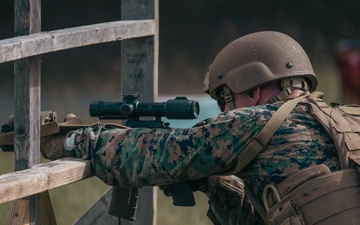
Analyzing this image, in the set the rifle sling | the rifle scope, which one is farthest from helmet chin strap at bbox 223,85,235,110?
the rifle sling

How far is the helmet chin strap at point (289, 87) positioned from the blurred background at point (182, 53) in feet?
6.44

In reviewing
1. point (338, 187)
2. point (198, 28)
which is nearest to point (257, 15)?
point (198, 28)

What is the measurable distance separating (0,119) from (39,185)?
312 centimetres

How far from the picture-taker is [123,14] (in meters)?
5.41

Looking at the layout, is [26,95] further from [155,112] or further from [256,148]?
[256,148]

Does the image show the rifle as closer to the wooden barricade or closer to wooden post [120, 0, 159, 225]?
the wooden barricade

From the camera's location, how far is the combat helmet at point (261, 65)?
4.60 meters

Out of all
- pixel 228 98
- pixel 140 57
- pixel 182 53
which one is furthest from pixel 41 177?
pixel 182 53

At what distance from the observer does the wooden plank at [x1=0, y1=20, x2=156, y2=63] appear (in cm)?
405

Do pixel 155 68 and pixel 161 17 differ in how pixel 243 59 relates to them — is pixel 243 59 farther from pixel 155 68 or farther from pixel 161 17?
pixel 161 17

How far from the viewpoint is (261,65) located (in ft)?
15.1

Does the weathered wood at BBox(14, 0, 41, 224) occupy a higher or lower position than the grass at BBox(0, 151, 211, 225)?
higher

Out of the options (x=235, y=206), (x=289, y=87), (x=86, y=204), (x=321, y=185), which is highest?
(x=289, y=87)

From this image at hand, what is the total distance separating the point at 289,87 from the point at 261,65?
0.15 metres
